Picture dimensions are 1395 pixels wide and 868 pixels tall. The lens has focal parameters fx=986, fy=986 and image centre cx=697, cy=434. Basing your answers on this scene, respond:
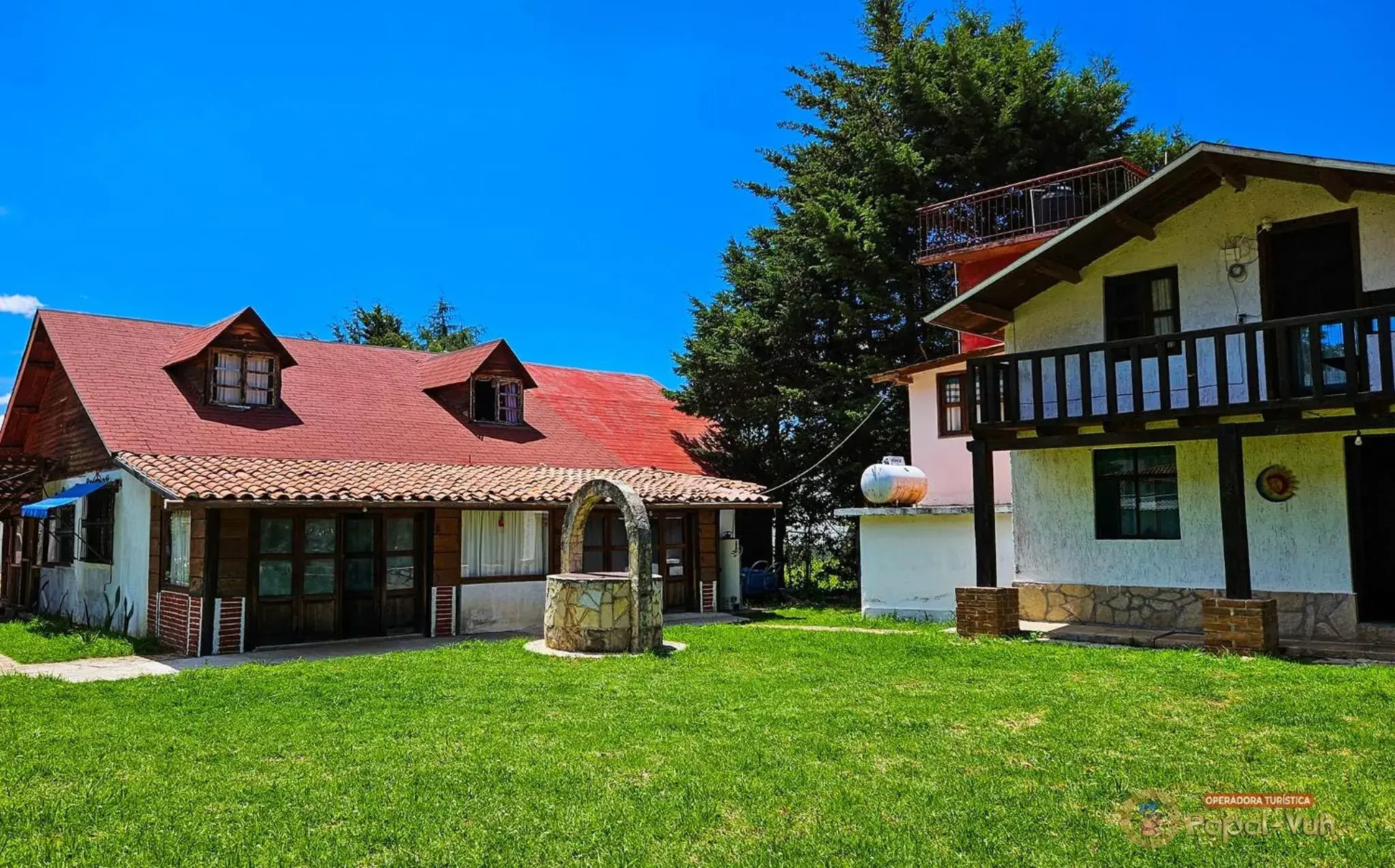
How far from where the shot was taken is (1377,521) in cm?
1369

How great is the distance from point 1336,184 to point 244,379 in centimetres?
1773

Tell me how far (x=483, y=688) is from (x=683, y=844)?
5.38m

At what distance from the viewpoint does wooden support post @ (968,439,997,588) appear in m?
14.5

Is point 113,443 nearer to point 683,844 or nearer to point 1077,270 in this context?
point 683,844

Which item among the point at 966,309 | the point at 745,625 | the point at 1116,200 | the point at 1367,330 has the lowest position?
the point at 745,625

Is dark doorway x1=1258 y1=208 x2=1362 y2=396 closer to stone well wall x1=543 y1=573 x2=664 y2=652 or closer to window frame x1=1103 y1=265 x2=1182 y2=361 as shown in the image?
window frame x1=1103 y1=265 x2=1182 y2=361

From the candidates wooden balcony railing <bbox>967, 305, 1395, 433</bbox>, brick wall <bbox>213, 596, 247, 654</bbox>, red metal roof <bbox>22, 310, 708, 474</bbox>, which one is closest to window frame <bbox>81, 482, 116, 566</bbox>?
red metal roof <bbox>22, 310, 708, 474</bbox>

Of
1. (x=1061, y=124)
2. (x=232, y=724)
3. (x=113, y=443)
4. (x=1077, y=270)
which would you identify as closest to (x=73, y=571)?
(x=113, y=443)

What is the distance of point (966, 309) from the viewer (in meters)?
15.9

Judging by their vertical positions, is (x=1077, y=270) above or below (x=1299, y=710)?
above

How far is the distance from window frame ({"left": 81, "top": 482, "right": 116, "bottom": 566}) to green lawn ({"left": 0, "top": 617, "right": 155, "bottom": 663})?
1233 millimetres

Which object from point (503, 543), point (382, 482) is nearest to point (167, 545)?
point (382, 482)

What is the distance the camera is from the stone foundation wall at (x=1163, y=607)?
13.2m

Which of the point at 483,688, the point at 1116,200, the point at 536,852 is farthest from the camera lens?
the point at 1116,200
